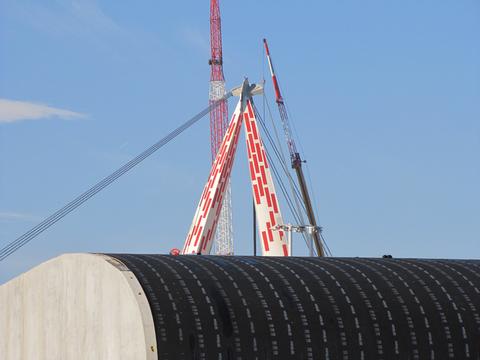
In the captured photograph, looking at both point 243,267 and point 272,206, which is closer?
point 243,267

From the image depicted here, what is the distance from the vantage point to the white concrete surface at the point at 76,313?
385 feet

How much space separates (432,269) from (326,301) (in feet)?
58.9

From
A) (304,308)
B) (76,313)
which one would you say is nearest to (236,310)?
(304,308)

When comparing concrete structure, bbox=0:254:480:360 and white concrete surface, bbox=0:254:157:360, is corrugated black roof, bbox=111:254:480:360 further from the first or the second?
white concrete surface, bbox=0:254:157:360

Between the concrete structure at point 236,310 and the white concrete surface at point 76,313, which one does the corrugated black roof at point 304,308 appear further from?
the white concrete surface at point 76,313

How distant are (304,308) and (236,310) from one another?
A: 718 centimetres

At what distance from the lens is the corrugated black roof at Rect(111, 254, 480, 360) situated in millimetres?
119000

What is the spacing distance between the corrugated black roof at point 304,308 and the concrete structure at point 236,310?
0.34 ft

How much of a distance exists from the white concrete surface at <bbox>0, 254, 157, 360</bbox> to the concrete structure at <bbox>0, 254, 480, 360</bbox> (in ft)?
0.33

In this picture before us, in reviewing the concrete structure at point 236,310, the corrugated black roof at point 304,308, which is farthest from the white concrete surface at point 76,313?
the corrugated black roof at point 304,308

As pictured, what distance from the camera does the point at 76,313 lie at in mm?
126625

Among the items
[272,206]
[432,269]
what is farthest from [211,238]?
[432,269]

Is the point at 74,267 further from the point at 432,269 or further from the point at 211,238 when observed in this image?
the point at 211,238

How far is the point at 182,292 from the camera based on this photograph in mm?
121812
